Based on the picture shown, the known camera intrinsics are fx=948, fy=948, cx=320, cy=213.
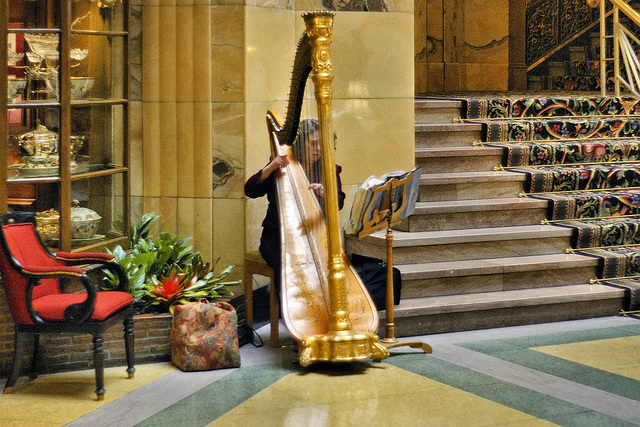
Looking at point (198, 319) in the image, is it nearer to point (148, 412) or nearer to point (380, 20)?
point (148, 412)

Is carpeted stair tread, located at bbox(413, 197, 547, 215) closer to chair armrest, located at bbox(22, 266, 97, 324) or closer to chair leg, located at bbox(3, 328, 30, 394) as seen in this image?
chair armrest, located at bbox(22, 266, 97, 324)

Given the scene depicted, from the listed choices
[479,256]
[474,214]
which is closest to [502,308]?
[479,256]

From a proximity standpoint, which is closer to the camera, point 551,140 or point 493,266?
point 493,266

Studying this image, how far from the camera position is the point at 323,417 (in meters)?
4.63

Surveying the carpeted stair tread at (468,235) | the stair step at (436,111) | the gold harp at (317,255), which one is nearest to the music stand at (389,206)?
the gold harp at (317,255)

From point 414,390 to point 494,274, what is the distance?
181cm

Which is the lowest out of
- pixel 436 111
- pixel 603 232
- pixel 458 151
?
pixel 603 232

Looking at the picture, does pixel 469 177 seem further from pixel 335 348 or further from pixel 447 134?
pixel 335 348

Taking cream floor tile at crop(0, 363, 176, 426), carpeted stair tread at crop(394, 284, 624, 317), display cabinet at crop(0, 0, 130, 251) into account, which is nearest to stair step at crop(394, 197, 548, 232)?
carpeted stair tread at crop(394, 284, 624, 317)

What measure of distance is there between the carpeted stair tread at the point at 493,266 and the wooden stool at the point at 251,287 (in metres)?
0.99

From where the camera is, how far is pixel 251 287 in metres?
6.16

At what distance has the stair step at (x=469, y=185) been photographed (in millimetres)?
7297

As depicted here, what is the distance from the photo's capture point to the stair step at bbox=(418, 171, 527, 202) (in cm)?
730

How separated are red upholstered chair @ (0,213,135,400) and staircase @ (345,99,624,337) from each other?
6.18 ft
